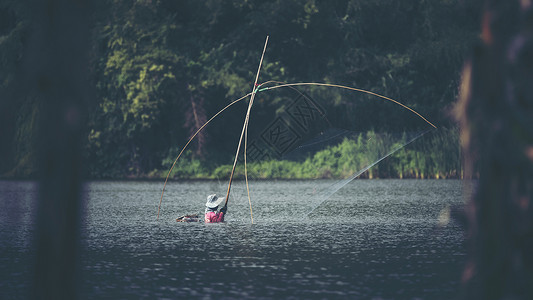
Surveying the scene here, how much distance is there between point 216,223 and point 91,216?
3803 mm

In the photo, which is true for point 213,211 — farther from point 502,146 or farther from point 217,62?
point 217,62

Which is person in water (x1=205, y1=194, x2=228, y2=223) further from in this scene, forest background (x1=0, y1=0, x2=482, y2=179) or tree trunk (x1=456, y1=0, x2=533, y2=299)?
forest background (x1=0, y1=0, x2=482, y2=179)

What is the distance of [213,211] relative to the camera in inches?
861

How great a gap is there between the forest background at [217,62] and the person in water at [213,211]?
2676cm

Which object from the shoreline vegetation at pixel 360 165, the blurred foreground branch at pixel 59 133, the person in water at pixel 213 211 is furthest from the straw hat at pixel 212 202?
the blurred foreground branch at pixel 59 133

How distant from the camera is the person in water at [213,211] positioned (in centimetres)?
2183

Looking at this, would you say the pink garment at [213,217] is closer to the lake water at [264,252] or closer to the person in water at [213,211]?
the person in water at [213,211]

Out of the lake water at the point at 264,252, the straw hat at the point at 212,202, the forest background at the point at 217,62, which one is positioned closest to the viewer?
the lake water at the point at 264,252

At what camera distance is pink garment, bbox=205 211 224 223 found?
21859mm

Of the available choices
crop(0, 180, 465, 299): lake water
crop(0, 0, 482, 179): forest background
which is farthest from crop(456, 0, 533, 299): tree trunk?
crop(0, 0, 482, 179): forest background

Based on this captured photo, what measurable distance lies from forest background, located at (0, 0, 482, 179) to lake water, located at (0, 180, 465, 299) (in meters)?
23.2

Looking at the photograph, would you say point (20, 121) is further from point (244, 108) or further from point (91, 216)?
point (91, 216)

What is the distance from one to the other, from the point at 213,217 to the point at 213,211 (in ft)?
0.50

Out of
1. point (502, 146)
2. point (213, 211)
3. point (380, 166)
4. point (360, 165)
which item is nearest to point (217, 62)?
point (380, 166)
